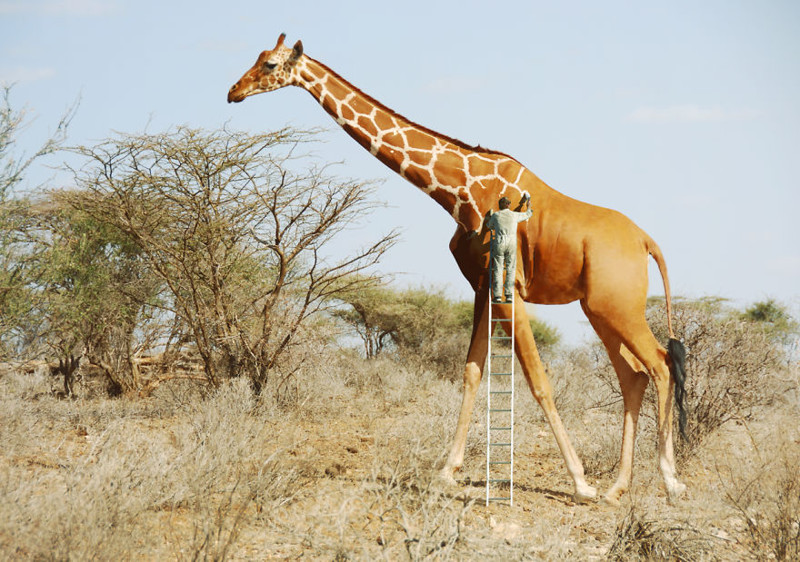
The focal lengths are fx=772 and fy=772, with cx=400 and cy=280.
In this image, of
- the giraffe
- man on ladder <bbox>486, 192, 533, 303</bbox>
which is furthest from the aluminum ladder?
the giraffe

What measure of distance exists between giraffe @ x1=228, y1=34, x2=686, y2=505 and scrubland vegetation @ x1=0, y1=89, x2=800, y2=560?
743mm

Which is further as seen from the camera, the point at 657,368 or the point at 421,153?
the point at 421,153

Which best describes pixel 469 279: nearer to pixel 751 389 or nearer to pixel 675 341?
pixel 675 341

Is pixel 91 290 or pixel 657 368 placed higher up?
pixel 91 290

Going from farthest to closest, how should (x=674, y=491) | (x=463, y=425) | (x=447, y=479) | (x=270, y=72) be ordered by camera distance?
(x=270, y=72), (x=463, y=425), (x=447, y=479), (x=674, y=491)

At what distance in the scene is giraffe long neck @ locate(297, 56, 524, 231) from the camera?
7.90 m

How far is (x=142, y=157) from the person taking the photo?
1021 centimetres

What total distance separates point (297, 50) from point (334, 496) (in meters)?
4.64

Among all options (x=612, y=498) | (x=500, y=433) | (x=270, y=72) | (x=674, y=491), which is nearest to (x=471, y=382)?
(x=612, y=498)

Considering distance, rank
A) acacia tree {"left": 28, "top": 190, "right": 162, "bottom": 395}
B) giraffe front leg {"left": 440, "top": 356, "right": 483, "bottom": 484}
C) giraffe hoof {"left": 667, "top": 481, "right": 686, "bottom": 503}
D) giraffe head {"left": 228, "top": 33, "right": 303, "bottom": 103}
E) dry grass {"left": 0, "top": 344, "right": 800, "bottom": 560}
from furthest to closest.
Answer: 1. acacia tree {"left": 28, "top": 190, "right": 162, "bottom": 395}
2. giraffe head {"left": 228, "top": 33, "right": 303, "bottom": 103}
3. giraffe front leg {"left": 440, "top": 356, "right": 483, "bottom": 484}
4. giraffe hoof {"left": 667, "top": 481, "right": 686, "bottom": 503}
5. dry grass {"left": 0, "top": 344, "right": 800, "bottom": 560}

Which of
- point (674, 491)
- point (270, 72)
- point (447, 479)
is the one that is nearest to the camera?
point (674, 491)

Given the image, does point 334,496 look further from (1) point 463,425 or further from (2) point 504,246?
(2) point 504,246

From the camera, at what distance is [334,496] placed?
268 inches

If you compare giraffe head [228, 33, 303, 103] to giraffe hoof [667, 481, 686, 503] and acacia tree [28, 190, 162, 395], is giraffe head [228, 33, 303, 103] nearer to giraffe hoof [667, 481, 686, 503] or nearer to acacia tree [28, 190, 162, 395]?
acacia tree [28, 190, 162, 395]
